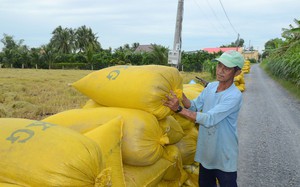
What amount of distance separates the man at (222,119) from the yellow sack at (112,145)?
51 cm

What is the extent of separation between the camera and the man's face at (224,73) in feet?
7.34

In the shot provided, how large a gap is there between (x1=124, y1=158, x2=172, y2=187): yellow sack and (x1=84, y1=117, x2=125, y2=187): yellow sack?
0.19m

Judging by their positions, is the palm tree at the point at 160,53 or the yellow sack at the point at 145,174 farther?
the palm tree at the point at 160,53

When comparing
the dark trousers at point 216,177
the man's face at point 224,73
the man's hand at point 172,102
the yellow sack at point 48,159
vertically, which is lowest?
the dark trousers at point 216,177

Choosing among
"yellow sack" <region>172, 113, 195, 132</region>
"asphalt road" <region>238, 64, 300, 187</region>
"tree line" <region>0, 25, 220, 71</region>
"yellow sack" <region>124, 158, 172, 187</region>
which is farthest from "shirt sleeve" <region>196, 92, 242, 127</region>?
"tree line" <region>0, 25, 220, 71</region>

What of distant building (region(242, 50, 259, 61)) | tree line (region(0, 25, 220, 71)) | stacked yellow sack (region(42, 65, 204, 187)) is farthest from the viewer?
distant building (region(242, 50, 259, 61))

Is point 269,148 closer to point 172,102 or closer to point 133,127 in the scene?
point 172,102

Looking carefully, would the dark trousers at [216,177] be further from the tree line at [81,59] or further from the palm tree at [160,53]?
the tree line at [81,59]

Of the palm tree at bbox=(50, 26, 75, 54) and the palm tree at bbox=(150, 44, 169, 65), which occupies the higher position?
the palm tree at bbox=(50, 26, 75, 54)

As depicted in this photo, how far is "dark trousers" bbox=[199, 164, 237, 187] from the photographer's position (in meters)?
2.28

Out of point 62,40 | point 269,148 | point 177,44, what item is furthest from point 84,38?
point 269,148

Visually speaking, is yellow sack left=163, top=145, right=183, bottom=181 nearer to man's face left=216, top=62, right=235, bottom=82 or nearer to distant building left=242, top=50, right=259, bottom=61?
man's face left=216, top=62, right=235, bottom=82

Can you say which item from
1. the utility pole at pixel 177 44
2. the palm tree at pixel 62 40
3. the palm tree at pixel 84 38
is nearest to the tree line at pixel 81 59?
the palm tree at pixel 62 40

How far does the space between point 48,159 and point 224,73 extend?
1.36 metres
